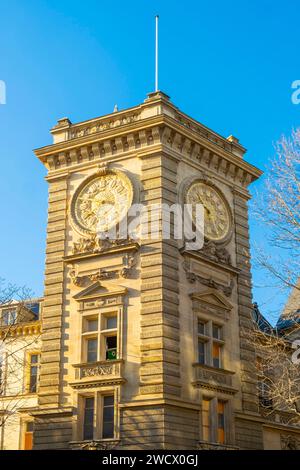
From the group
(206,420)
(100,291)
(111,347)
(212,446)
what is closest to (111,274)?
(100,291)

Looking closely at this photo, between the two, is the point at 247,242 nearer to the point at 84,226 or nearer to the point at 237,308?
the point at 237,308

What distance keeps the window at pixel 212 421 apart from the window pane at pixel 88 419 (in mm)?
4841

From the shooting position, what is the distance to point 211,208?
38.1 meters

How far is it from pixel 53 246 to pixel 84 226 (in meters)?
1.89

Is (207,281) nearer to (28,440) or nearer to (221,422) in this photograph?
(221,422)

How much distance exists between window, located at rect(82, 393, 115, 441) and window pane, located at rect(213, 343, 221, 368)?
550 cm

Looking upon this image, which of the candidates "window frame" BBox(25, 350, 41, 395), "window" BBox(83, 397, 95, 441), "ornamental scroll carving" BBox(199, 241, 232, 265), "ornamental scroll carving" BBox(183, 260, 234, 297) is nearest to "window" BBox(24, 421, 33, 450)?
"window frame" BBox(25, 350, 41, 395)

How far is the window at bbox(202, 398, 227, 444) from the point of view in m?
33.6

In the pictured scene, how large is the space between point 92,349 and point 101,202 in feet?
→ 23.3

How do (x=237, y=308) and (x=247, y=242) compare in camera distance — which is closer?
(x=237, y=308)

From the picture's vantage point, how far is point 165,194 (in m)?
35.1
